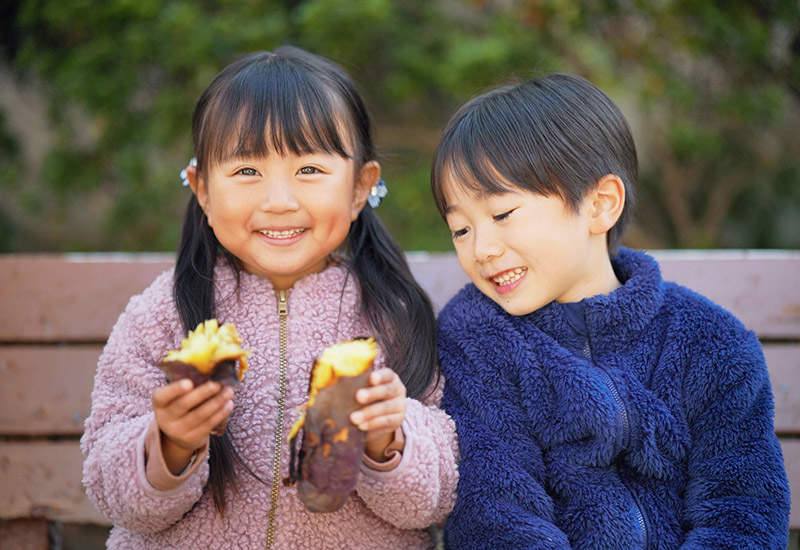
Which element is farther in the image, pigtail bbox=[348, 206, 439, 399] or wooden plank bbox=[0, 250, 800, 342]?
wooden plank bbox=[0, 250, 800, 342]

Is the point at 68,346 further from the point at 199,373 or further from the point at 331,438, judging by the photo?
the point at 331,438

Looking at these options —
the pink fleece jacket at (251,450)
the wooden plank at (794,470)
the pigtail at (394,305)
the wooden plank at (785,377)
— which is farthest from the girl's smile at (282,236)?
the wooden plank at (794,470)

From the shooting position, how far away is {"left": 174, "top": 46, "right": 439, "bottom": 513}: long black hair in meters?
1.82

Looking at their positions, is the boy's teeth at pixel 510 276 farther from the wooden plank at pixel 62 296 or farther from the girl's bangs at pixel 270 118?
the wooden plank at pixel 62 296

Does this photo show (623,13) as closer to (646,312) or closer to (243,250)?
(646,312)

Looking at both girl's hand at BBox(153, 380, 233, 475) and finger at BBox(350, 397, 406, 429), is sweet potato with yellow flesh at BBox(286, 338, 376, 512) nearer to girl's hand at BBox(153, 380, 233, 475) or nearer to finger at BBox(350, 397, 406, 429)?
finger at BBox(350, 397, 406, 429)

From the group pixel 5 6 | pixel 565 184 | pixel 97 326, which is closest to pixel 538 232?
pixel 565 184

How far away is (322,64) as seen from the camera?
202 cm

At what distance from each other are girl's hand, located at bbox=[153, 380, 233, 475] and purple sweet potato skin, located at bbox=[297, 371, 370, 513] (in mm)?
177

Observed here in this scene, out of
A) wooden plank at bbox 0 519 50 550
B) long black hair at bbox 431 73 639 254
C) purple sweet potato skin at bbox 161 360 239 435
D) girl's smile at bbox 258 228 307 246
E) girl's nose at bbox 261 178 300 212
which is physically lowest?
wooden plank at bbox 0 519 50 550

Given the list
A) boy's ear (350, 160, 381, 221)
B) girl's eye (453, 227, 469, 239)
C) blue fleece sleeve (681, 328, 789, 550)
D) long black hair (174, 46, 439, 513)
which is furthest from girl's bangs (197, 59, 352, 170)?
blue fleece sleeve (681, 328, 789, 550)

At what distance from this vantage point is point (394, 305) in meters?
2.00

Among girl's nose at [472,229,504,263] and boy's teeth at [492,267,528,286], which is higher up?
girl's nose at [472,229,504,263]

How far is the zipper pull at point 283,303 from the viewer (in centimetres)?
196
